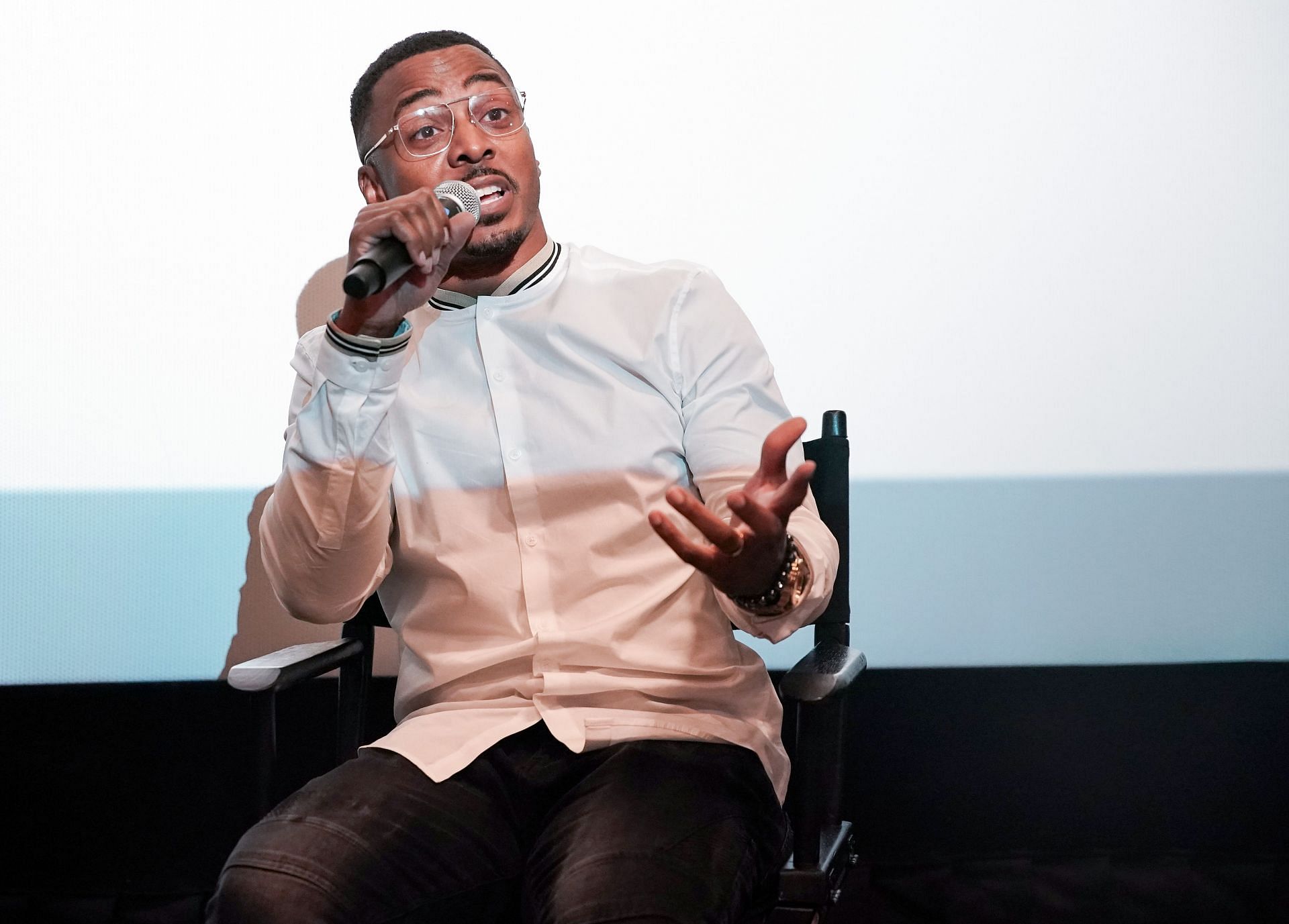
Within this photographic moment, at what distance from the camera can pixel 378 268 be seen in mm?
1250

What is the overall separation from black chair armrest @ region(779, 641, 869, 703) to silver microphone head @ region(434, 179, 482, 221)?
70 cm

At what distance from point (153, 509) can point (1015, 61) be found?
5.66ft

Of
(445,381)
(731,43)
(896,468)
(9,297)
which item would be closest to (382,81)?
(445,381)

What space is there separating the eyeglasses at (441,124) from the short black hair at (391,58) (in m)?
0.11

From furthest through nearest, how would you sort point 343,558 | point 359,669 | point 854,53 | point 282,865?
1. point 854,53
2. point 359,669
3. point 343,558
4. point 282,865

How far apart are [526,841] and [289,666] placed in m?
0.36

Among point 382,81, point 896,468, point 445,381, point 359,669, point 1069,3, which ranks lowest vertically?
point 359,669

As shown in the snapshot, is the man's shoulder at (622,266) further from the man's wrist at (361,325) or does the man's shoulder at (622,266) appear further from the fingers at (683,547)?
the fingers at (683,547)

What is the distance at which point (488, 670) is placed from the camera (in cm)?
156

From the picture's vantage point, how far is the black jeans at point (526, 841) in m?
1.22

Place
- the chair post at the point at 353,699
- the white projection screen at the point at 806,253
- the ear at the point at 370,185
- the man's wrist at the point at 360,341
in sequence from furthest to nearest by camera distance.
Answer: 1. the white projection screen at the point at 806,253
2. the ear at the point at 370,185
3. the chair post at the point at 353,699
4. the man's wrist at the point at 360,341

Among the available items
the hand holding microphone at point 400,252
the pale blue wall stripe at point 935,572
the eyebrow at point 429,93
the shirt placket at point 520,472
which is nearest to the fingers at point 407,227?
the hand holding microphone at point 400,252

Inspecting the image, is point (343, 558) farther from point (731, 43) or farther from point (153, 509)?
point (731, 43)

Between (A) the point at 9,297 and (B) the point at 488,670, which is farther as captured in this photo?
(A) the point at 9,297
